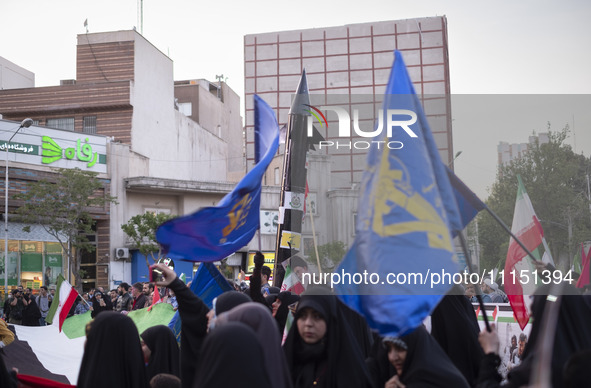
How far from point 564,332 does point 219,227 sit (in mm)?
2898

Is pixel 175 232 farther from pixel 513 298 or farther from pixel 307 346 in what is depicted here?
pixel 513 298

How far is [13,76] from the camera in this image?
1689 inches

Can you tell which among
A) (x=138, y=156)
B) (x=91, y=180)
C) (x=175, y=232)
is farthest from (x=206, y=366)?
(x=138, y=156)

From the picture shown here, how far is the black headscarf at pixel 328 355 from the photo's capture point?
13.8ft

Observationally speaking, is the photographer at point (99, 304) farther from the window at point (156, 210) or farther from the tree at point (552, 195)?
the window at point (156, 210)

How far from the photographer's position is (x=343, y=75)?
153ft

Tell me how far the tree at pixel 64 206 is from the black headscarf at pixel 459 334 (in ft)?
82.6

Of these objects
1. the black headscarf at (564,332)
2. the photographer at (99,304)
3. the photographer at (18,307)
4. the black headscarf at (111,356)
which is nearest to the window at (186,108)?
the photographer at (18,307)

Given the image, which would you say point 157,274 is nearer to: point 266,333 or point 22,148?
point 266,333

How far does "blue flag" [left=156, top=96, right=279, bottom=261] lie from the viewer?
5570mm

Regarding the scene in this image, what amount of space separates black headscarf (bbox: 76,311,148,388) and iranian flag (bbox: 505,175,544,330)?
16.7 feet

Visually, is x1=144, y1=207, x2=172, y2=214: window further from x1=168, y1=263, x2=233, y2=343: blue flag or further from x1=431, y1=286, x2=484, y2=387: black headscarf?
x1=431, y1=286, x2=484, y2=387: black headscarf

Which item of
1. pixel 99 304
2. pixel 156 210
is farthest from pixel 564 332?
pixel 156 210

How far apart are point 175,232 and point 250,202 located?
1134 mm
